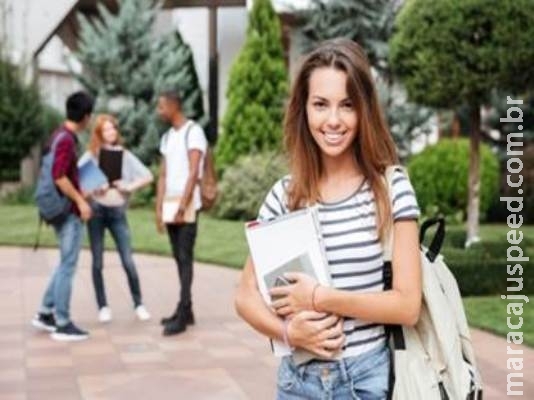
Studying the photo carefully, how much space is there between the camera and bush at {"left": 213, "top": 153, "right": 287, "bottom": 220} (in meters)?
14.4

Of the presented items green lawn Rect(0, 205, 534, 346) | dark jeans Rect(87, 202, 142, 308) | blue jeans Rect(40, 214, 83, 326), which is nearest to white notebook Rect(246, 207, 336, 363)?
blue jeans Rect(40, 214, 83, 326)

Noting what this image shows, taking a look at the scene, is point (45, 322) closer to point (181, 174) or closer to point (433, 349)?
point (181, 174)

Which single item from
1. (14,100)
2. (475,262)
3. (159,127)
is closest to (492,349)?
(475,262)

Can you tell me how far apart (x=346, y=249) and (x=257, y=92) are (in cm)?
1394

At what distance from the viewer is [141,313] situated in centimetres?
732

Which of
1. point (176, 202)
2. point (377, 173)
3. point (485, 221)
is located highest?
point (377, 173)

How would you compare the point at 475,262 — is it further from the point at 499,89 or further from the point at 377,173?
the point at 377,173

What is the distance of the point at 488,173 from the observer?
14.2 meters

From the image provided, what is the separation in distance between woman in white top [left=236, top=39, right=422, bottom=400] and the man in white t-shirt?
4356mm

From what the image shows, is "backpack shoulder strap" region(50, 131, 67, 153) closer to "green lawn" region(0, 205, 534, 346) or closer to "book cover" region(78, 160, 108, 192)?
"book cover" region(78, 160, 108, 192)

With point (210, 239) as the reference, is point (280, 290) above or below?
above

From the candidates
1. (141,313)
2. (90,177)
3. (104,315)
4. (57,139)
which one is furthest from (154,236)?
(57,139)

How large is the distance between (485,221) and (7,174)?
29.4 ft

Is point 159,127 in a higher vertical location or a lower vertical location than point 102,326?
higher
